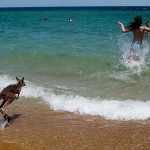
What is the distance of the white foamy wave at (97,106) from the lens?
22.0 ft

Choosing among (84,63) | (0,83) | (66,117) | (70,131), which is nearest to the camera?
(70,131)

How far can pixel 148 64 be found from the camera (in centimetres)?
1178

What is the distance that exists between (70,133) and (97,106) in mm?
1571

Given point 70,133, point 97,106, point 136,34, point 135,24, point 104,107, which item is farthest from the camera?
point 136,34

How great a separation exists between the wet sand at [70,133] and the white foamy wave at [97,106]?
26cm

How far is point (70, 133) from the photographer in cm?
584

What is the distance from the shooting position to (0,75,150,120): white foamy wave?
22.0 feet

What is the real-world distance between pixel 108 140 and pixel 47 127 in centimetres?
122

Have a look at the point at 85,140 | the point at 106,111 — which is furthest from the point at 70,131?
the point at 106,111

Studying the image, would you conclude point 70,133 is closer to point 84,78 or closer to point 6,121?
point 6,121

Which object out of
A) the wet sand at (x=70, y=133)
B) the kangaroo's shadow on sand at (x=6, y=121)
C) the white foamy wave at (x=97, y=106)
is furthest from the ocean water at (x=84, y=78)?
the kangaroo's shadow on sand at (x=6, y=121)

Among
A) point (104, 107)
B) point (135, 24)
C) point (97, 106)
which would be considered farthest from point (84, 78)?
point (104, 107)

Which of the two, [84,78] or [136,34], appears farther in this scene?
[136,34]

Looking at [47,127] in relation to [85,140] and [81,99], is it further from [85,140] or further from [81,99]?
[81,99]
